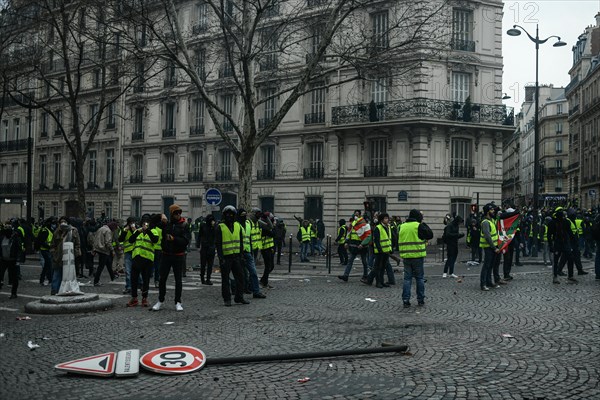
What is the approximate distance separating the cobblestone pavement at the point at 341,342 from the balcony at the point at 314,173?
2207 centimetres

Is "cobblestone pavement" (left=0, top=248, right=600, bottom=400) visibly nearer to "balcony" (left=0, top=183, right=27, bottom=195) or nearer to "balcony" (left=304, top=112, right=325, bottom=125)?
"balcony" (left=304, top=112, right=325, bottom=125)

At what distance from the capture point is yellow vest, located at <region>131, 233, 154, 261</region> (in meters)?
11.9

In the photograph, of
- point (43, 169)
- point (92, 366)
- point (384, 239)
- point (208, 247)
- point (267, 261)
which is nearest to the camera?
point (92, 366)

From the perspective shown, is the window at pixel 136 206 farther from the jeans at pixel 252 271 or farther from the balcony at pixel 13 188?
the jeans at pixel 252 271

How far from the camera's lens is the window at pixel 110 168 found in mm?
46531

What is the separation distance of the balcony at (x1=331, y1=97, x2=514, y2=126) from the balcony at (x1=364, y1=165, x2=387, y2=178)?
2436 mm

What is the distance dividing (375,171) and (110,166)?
71.4ft

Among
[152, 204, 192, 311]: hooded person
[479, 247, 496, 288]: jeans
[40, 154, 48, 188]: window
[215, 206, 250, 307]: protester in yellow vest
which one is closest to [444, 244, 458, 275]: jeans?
[479, 247, 496, 288]: jeans

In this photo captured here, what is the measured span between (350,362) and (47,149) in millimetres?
49142

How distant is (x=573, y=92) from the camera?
238 ft

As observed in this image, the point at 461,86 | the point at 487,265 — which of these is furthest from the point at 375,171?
the point at 487,265

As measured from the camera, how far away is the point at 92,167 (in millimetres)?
48219

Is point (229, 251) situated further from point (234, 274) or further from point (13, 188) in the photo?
point (13, 188)

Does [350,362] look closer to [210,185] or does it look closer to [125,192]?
[210,185]
